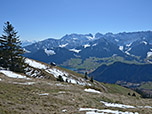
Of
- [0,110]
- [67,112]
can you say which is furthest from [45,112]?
[0,110]

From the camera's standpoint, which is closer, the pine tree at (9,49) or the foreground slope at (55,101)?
the foreground slope at (55,101)

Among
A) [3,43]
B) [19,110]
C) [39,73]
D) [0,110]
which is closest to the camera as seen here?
[0,110]

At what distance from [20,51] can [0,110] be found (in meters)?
39.7

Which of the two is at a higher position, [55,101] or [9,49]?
[9,49]

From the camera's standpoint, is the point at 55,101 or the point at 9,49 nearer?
the point at 55,101

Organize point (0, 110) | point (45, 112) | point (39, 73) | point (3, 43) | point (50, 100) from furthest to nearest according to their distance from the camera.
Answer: point (39, 73) < point (3, 43) < point (50, 100) < point (45, 112) < point (0, 110)

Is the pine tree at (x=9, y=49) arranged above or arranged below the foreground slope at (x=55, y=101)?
above

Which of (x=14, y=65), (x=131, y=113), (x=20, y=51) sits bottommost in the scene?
(x=131, y=113)

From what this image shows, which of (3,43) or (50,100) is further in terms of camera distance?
(3,43)

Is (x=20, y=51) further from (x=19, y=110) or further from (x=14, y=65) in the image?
(x=19, y=110)

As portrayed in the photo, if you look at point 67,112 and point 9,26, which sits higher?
point 9,26

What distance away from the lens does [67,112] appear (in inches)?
660

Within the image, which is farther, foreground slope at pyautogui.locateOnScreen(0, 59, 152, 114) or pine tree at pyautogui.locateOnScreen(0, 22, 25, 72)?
pine tree at pyautogui.locateOnScreen(0, 22, 25, 72)

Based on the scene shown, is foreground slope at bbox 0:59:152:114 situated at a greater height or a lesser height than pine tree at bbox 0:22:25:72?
lesser
